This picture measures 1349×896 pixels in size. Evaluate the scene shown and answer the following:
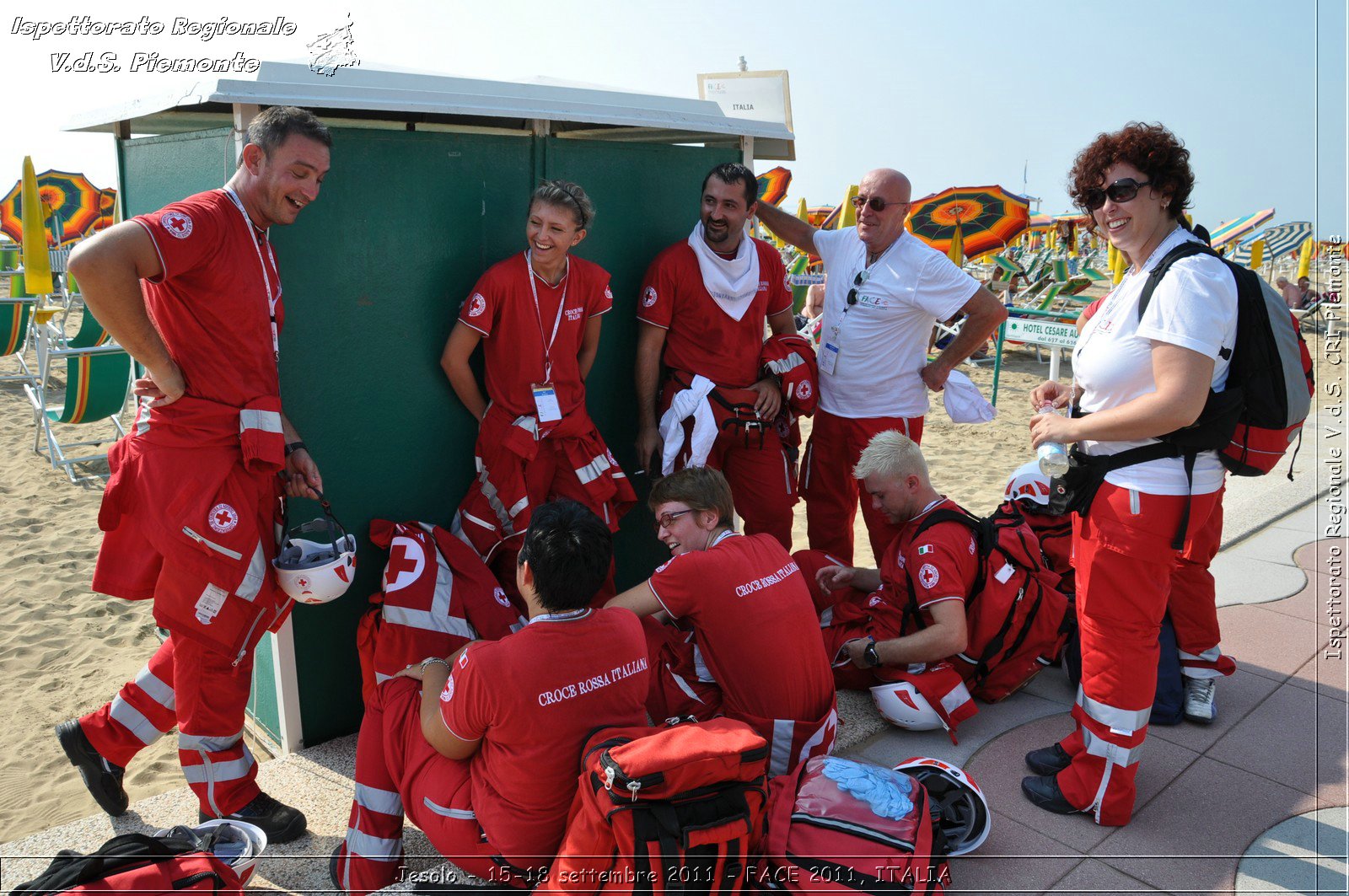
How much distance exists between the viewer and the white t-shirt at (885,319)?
4102 millimetres

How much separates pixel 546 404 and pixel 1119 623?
211 centimetres

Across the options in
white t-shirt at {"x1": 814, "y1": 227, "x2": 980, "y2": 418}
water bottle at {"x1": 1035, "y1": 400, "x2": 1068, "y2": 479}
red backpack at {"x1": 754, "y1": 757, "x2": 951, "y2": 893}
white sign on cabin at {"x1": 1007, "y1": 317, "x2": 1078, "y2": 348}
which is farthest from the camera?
white sign on cabin at {"x1": 1007, "y1": 317, "x2": 1078, "y2": 348}

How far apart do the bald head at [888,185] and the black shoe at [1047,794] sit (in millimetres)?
2424

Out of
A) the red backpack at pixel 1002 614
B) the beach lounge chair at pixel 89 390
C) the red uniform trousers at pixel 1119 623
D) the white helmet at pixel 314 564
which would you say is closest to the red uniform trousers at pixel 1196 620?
the red backpack at pixel 1002 614

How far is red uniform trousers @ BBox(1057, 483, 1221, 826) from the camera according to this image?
9.05 ft

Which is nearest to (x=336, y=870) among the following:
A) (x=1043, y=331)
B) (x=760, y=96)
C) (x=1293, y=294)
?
(x=1043, y=331)

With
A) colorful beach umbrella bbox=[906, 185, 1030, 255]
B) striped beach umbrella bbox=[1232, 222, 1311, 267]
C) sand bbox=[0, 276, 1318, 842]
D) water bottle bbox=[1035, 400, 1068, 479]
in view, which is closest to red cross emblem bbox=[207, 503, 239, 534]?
sand bbox=[0, 276, 1318, 842]

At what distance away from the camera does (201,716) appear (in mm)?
2859

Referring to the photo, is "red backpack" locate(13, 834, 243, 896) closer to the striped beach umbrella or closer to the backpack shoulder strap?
the backpack shoulder strap

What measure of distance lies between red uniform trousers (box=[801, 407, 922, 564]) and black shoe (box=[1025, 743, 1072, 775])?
1.16 m

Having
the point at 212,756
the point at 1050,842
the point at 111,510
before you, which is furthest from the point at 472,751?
the point at 1050,842

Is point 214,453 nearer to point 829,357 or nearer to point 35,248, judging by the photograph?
point 829,357

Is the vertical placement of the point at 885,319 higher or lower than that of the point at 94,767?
higher

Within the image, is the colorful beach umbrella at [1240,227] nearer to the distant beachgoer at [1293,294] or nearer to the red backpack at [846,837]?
the distant beachgoer at [1293,294]
